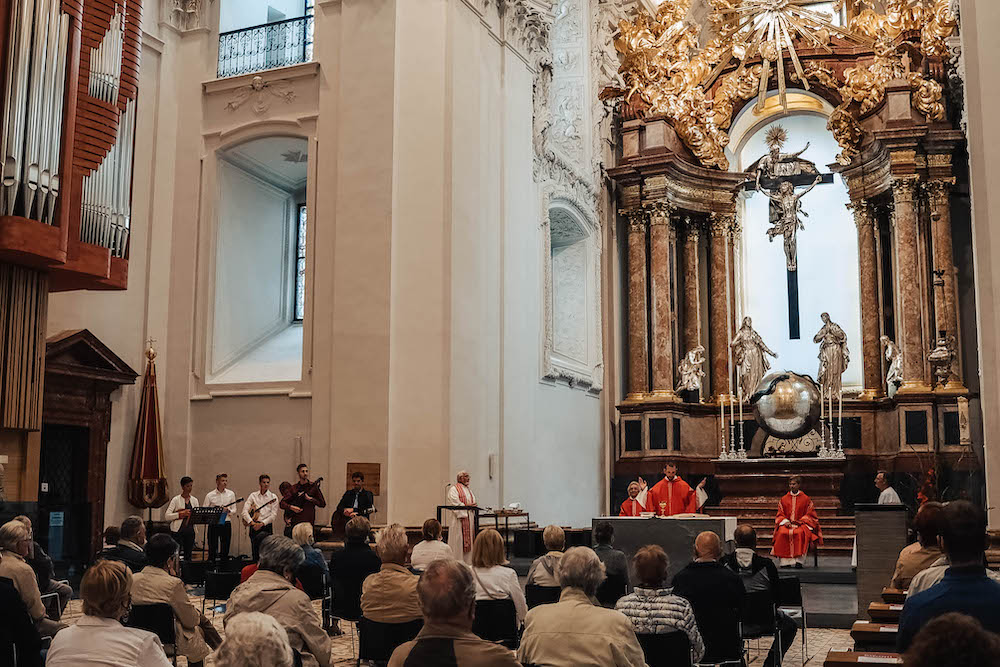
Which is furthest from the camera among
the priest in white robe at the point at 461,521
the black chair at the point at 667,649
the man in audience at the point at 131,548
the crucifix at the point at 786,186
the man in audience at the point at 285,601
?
the crucifix at the point at 786,186

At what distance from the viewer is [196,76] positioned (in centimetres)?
1652

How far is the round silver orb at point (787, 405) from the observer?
18.9 metres

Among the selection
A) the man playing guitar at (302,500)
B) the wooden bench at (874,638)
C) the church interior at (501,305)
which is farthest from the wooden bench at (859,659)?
the man playing guitar at (302,500)

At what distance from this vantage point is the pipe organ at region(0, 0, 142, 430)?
1060 centimetres

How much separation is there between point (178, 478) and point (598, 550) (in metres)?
9.19

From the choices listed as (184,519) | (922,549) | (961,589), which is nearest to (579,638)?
(961,589)

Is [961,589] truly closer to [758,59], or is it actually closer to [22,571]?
[22,571]

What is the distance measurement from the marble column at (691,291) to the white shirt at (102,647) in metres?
17.8

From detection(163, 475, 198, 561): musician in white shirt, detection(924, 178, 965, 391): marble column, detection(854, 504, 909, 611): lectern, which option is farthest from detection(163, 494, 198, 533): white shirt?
detection(924, 178, 965, 391): marble column

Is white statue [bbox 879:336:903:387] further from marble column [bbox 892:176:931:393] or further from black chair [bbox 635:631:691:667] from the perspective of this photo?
black chair [bbox 635:631:691:667]

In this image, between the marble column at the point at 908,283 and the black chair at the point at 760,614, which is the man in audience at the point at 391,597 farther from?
the marble column at the point at 908,283

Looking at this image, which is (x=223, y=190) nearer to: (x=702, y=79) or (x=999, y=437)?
(x=702, y=79)

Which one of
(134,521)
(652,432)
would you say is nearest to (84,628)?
(134,521)

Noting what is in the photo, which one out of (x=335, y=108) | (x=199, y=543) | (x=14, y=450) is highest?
(x=335, y=108)
